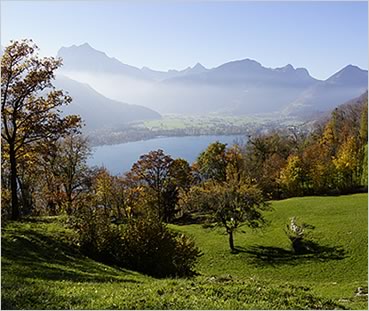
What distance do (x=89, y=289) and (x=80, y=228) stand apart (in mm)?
5770

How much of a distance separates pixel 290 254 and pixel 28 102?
16.3m

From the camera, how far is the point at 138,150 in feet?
129

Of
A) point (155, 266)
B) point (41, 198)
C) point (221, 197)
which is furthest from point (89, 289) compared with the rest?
point (41, 198)

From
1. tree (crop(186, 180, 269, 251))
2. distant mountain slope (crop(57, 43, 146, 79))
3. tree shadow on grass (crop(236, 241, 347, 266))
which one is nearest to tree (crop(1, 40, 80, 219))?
distant mountain slope (crop(57, 43, 146, 79))

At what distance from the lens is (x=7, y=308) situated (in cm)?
558

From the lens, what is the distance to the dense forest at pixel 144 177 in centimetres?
1210

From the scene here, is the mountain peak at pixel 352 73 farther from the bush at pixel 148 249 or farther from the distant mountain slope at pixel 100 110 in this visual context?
the distant mountain slope at pixel 100 110

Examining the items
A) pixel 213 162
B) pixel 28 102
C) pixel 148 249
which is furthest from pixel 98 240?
pixel 213 162

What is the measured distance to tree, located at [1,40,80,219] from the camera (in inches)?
488

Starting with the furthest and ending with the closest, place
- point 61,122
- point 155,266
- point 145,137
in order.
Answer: point 145,137 < point 61,122 < point 155,266

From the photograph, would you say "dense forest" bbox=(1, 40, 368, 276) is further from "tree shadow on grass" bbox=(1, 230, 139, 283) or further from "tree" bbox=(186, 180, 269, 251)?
"tree shadow on grass" bbox=(1, 230, 139, 283)

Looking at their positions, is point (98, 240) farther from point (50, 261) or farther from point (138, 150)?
point (138, 150)

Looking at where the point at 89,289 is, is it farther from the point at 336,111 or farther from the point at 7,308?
the point at 336,111

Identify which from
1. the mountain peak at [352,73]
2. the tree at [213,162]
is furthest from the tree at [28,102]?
the tree at [213,162]
